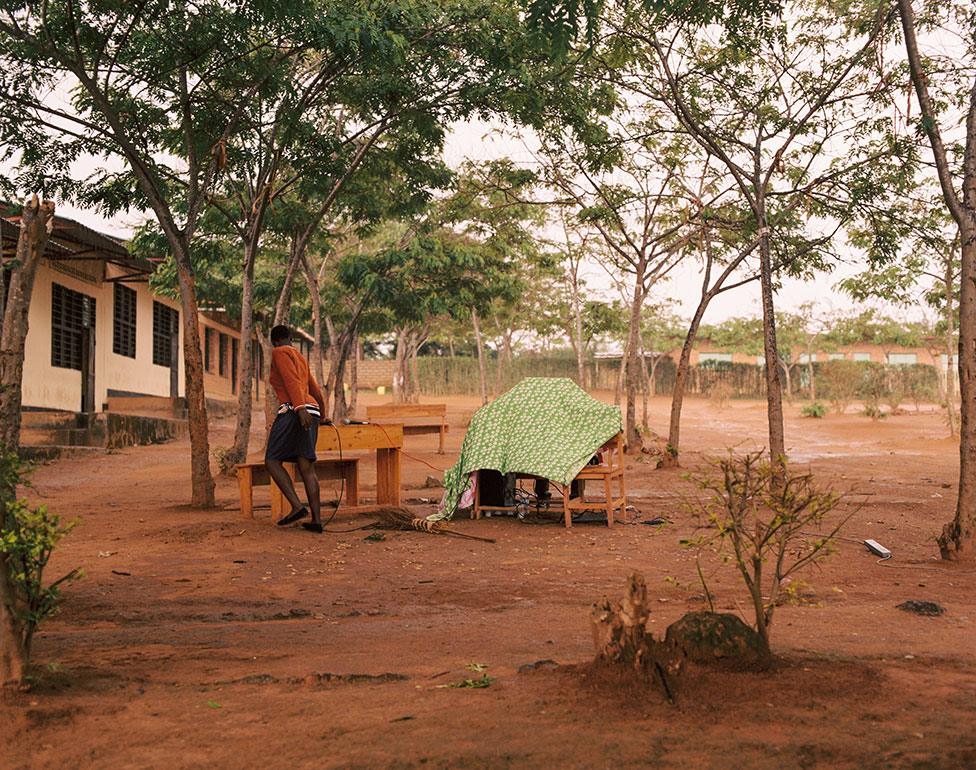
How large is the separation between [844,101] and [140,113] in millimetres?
8385

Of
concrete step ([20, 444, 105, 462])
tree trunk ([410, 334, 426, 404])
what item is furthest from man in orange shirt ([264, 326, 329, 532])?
tree trunk ([410, 334, 426, 404])

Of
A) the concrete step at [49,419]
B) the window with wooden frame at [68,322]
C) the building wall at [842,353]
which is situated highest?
the building wall at [842,353]

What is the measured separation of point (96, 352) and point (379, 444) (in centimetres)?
1384

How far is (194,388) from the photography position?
9711mm

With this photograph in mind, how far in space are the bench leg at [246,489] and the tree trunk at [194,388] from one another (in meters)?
1.01

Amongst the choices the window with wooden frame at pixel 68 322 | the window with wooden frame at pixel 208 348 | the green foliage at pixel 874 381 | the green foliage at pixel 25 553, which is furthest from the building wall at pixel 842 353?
the green foliage at pixel 25 553

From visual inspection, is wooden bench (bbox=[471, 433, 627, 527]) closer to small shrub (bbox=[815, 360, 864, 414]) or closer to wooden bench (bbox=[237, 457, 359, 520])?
wooden bench (bbox=[237, 457, 359, 520])

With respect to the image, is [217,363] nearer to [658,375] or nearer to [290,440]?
[290,440]

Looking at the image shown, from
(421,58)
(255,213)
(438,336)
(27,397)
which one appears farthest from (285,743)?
(438,336)

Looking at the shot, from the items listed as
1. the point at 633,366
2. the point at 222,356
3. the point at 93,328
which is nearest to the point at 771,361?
the point at 633,366

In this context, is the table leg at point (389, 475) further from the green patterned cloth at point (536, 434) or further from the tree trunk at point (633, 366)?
the tree trunk at point (633, 366)

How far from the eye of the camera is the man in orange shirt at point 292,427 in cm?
806

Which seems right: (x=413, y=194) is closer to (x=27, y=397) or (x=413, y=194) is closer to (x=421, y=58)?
(x=421, y=58)

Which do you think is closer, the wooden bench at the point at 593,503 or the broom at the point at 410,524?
the broom at the point at 410,524
